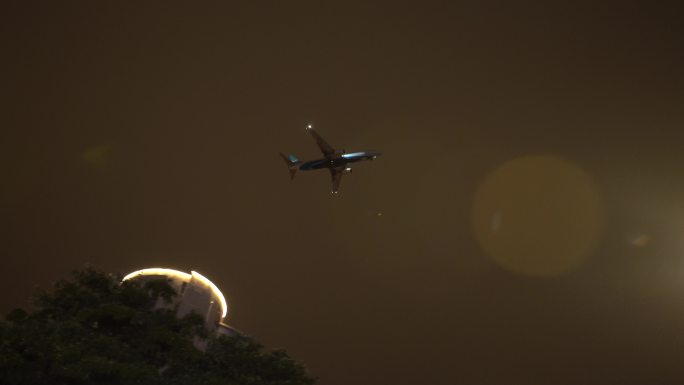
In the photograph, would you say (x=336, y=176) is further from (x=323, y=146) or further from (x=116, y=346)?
(x=116, y=346)

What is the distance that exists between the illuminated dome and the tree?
57.9 feet

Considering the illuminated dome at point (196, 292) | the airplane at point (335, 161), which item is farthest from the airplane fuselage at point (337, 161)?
the illuminated dome at point (196, 292)

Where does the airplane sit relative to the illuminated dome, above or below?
above

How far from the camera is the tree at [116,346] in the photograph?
20672mm

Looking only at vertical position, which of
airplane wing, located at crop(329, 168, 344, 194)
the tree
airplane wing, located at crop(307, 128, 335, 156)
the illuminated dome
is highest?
airplane wing, located at crop(307, 128, 335, 156)

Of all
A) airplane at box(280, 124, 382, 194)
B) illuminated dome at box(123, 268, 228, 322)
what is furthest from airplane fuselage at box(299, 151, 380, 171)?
illuminated dome at box(123, 268, 228, 322)

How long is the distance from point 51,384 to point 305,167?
22.8 m

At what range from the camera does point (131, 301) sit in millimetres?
25312

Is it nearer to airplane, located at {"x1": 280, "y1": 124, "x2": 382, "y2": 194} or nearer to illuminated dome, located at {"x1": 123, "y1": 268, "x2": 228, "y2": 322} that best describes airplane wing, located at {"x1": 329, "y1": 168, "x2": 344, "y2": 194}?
airplane, located at {"x1": 280, "y1": 124, "x2": 382, "y2": 194}

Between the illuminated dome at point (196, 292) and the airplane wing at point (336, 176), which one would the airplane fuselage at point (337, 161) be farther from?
the illuminated dome at point (196, 292)

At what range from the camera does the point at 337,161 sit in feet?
126

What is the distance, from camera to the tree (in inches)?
814

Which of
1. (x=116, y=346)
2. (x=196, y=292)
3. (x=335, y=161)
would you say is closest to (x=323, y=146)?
(x=335, y=161)

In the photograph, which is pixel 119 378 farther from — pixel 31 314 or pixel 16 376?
pixel 31 314
